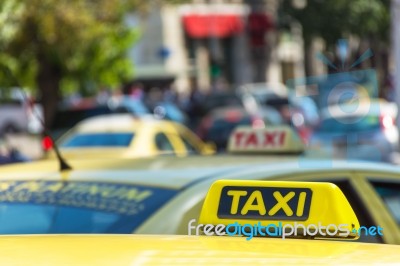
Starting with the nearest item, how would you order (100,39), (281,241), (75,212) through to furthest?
1. (281,241)
2. (75,212)
3. (100,39)

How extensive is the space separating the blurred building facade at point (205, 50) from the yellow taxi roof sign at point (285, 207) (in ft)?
167

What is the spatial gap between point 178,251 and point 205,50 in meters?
56.1

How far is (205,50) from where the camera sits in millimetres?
58562

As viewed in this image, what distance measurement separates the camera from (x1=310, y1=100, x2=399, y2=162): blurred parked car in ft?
67.9

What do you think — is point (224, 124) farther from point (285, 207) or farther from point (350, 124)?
point (285, 207)

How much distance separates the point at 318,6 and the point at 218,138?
9.28 metres

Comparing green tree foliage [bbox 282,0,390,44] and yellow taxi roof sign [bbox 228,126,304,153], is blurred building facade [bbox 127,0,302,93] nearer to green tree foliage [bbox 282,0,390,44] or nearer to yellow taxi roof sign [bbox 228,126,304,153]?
green tree foliage [bbox 282,0,390,44]

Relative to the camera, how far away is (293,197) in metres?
3.10

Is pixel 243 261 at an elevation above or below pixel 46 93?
above

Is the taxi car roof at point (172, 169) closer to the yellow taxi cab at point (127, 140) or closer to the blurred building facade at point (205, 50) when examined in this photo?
the yellow taxi cab at point (127, 140)

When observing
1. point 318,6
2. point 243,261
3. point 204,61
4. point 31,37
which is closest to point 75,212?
point 243,261

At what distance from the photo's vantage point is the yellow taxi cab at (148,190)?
501cm

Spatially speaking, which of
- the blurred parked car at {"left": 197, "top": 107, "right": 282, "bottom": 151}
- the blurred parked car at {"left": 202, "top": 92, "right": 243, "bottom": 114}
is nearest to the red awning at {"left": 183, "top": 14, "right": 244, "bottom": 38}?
the blurred parked car at {"left": 202, "top": 92, "right": 243, "bottom": 114}

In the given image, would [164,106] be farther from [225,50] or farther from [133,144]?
[225,50]
